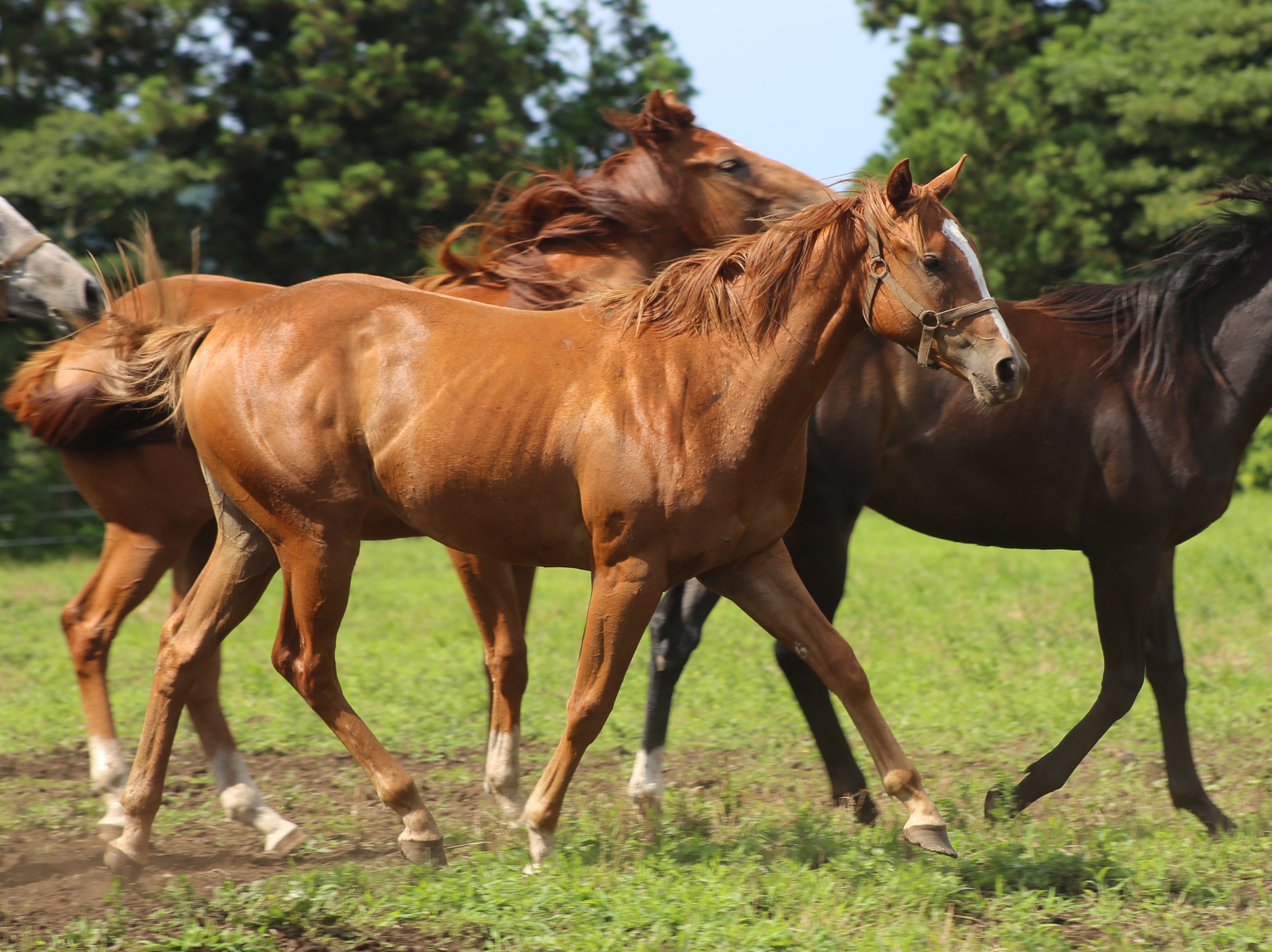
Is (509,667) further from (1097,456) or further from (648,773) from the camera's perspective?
(1097,456)

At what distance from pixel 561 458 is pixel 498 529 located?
316 millimetres

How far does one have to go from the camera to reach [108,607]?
4.88 metres

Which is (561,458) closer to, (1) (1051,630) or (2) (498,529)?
(2) (498,529)

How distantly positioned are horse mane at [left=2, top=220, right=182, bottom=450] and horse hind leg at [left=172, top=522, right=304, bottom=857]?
585 millimetres

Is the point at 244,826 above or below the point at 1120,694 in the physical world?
below

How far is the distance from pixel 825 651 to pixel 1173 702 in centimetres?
183

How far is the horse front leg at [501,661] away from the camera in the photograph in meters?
4.70

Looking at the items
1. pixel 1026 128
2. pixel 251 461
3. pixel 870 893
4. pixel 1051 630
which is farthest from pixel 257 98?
pixel 870 893

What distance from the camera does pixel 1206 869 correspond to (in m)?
3.83

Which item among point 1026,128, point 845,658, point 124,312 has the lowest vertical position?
point 845,658

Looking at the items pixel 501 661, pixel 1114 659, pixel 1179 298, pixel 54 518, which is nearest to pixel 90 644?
pixel 501 661

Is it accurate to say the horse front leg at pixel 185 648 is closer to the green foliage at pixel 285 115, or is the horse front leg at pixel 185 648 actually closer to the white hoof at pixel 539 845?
the white hoof at pixel 539 845

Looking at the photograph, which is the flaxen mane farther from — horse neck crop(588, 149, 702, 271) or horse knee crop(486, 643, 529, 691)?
horse knee crop(486, 643, 529, 691)

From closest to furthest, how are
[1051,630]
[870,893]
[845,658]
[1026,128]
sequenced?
1. [870,893]
2. [845,658]
3. [1051,630]
4. [1026,128]
